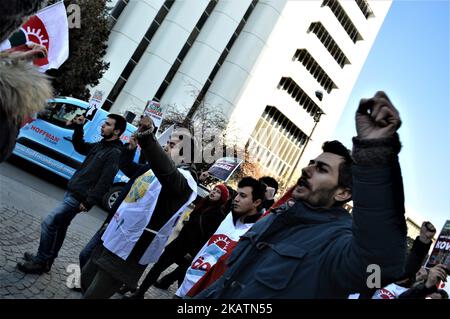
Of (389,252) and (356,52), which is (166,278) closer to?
(389,252)

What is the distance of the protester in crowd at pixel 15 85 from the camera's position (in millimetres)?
1652

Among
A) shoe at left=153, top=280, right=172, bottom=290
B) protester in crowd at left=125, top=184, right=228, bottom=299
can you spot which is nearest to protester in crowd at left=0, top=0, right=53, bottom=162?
protester in crowd at left=125, top=184, right=228, bottom=299

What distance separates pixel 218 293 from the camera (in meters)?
1.94

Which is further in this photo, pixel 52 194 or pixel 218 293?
pixel 52 194

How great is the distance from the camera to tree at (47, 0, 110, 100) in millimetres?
21188

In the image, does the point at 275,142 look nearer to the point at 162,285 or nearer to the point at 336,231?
the point at 162,285

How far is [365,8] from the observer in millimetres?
42438

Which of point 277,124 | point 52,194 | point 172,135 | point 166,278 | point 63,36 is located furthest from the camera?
point 277,124

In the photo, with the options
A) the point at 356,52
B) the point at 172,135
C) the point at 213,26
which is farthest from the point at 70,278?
the point at 356,52

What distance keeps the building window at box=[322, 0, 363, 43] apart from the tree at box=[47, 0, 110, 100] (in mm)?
22493

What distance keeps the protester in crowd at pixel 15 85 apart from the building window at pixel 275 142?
31.3 meters

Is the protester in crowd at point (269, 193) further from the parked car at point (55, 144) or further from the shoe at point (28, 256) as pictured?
the parked car at point (55, 144)

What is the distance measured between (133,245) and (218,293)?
1588 mm

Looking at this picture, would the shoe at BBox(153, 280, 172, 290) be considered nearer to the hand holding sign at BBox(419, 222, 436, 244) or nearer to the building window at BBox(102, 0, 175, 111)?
the hand holding sign at BBox(419, 222, 436, 244)
